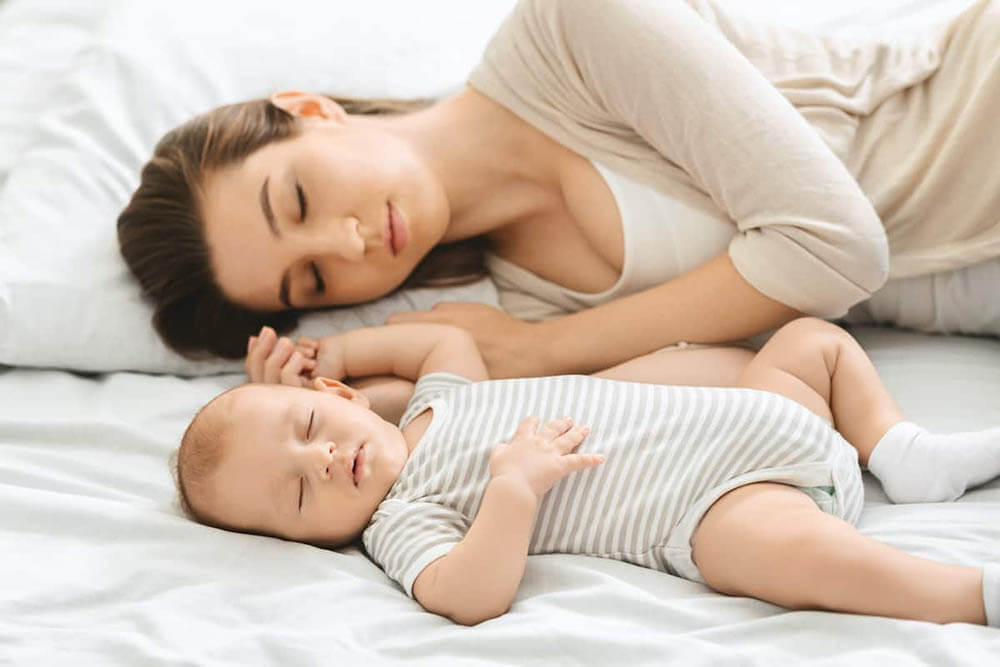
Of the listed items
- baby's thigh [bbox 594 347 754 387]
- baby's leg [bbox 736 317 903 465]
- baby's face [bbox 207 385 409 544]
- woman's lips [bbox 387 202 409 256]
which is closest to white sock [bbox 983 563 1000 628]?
baby's leg [bbox 736 317 903 465]

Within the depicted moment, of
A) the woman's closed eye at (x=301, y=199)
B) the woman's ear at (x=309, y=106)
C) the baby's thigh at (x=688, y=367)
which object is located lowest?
the baby's thigh at (x=688, y=367)

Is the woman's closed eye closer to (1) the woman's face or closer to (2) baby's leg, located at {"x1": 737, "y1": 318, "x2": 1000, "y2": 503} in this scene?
(1) the woman's face

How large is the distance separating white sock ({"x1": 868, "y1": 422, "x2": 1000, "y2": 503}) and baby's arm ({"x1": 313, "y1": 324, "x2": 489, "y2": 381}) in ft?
1.81

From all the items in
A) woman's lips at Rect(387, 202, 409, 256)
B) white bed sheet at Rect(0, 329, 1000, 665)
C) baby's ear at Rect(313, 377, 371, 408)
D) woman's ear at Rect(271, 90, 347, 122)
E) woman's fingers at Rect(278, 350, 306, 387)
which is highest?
woman's ear at Rect(271, 90, 347, 122)

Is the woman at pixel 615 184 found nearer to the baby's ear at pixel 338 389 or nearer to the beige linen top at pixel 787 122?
the beige linen top at pixel 787 122

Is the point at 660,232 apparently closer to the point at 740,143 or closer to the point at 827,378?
the point at 740,143

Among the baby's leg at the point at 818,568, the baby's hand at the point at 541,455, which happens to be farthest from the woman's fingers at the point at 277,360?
the baby's leg at the point at 818,568

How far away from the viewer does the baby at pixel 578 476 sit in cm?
113

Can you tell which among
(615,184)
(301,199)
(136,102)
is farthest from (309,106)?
(615,184)

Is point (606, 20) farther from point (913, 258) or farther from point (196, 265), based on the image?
point (196, 265)

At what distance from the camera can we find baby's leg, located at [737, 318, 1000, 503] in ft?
4.15

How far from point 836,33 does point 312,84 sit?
0.88 meters

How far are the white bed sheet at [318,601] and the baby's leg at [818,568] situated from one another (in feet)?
0.08

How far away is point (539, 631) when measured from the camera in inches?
41.4
